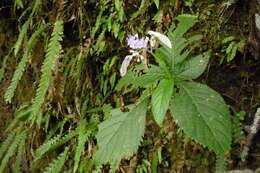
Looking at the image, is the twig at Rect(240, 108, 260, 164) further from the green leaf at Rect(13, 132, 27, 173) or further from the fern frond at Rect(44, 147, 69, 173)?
the green leaf at Rect(13, 132, 27, 173)

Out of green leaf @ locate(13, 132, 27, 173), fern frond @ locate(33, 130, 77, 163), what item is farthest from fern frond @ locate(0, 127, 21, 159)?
fern frond @ locate(33, 130, 77, 163)

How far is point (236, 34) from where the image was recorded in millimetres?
1734

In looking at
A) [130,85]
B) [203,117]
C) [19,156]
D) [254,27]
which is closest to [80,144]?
[130,85]

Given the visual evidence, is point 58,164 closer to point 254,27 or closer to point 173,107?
point 173,107

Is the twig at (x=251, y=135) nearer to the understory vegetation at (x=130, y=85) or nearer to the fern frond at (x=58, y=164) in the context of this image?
the understory vegetation at (x=130, y=85)

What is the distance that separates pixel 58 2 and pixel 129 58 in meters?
0.79

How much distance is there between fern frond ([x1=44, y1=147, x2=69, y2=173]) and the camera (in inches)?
84.9

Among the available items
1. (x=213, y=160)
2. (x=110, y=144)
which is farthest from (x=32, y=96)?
(x=213, y=160)

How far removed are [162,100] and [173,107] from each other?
0.23 ft

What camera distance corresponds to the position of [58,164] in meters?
2.17

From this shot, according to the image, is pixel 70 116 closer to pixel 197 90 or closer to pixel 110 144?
pixel 110 144

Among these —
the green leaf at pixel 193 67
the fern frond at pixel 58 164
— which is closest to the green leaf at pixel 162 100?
the green leaf at pixel 193 67

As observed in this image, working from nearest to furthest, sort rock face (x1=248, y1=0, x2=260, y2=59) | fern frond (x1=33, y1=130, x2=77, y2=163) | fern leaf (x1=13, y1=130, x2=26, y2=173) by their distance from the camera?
rock face (x1=248, y1=0, x2=260, y2=59) < fern frond (x1=33, y1=130, x2=77, y2=163) < fern leaf (x1=13, y1=130, x2=26, y2=173)

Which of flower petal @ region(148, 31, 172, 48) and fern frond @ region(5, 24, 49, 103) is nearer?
flower petal @ region(148, 31, 172, 48)
